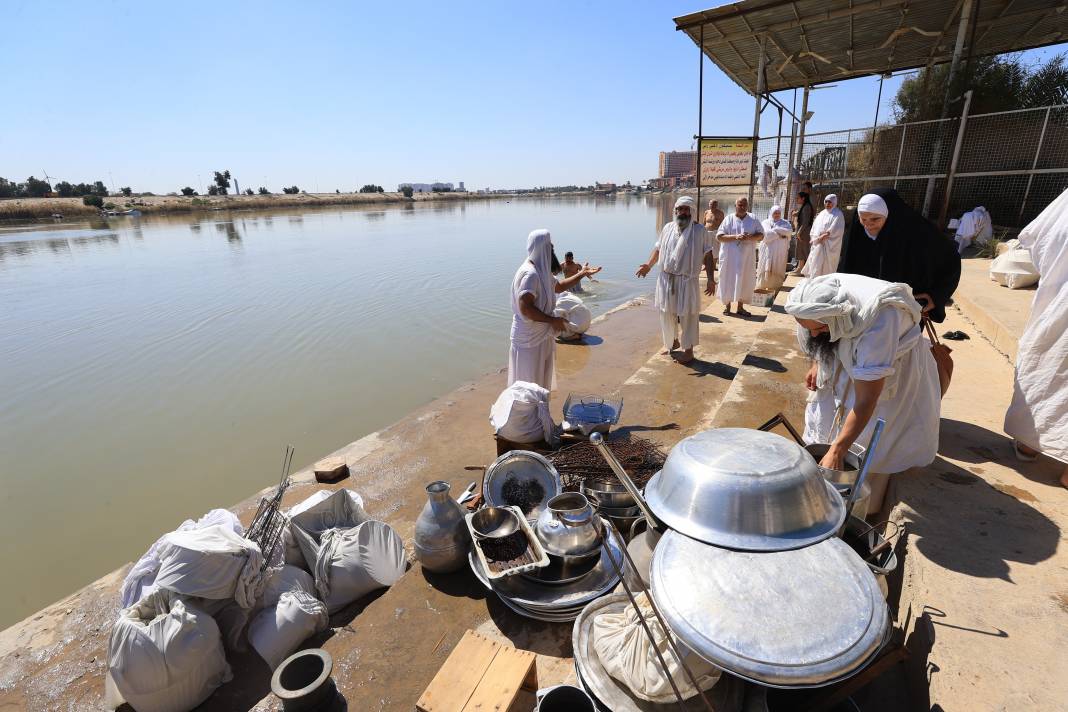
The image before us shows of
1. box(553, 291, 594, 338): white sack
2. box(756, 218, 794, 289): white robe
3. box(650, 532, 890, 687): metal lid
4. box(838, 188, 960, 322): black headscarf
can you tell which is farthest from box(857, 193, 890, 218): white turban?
box(756, 218, 794, 289): white robe

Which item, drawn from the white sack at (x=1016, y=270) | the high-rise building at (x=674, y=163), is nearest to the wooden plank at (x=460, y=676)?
the white sack at (x=1016, y=270)

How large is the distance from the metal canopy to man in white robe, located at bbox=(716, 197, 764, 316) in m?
2.88

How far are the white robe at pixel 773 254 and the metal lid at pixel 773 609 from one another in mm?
8541

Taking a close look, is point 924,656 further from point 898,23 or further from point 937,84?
point 937,84

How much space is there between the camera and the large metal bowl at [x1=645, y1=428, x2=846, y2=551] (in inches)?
40.1

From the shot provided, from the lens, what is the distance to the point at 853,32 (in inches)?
365

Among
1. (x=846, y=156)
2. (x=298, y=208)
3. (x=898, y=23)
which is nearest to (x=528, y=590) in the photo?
(x=898, y=23)

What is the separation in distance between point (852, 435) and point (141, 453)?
676cm

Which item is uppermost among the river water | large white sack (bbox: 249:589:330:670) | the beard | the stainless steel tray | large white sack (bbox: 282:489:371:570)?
the beard

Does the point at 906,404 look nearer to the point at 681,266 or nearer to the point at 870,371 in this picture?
the point at 870,371

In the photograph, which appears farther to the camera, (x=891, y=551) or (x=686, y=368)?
(x=686, y=368)

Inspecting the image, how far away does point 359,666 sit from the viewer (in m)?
2.24

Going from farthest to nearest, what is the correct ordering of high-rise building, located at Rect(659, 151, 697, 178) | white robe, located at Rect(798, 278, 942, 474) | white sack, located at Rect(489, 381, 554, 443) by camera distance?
1. high-rise building, located at Rect(659, 151, 697, 178)
2. white sack, located at Rect(489, 381, 554, 443)
3. white robe, located at Rect(798, 278, 942, 474)

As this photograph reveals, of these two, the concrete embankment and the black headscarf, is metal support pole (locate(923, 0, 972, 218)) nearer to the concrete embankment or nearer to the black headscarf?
the concrete embankment
